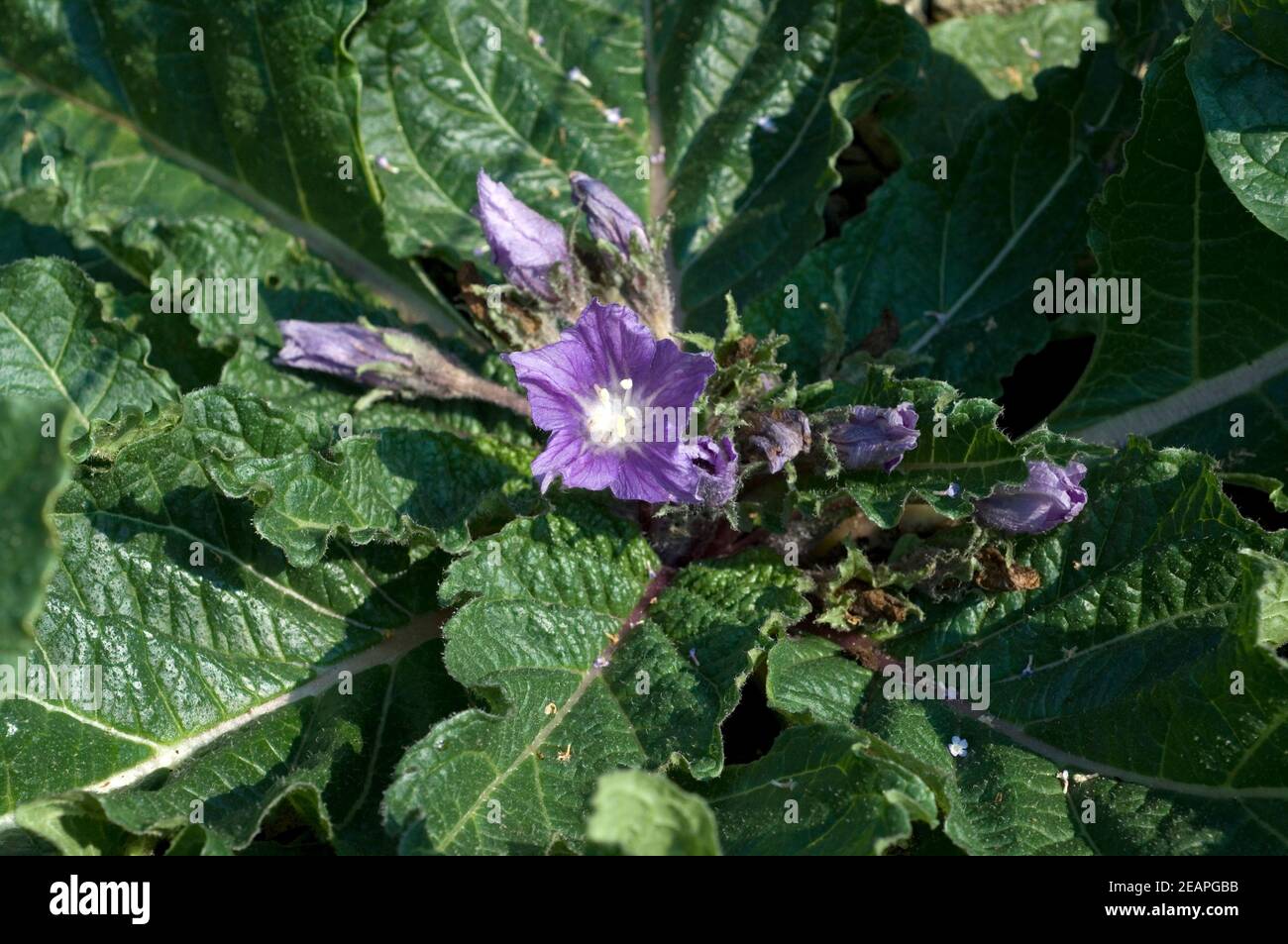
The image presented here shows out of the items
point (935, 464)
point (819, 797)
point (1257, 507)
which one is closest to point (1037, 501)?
point (935, 464)

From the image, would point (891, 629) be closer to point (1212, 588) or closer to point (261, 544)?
point (1212, 588)

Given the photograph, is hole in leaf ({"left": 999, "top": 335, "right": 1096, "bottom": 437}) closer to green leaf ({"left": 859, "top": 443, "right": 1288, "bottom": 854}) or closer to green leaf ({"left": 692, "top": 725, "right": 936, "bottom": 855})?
green leaf ({"left": 859, "top": 443, "right": 1288, "bottom": 854})

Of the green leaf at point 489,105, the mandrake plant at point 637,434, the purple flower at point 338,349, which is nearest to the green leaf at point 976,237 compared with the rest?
the mandrake plant at point 637,434

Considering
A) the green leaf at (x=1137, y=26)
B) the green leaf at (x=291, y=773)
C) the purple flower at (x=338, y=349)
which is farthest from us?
the green leaf at (x=1137, y=26)

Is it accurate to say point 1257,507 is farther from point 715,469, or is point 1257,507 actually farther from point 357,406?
A: point 357,406

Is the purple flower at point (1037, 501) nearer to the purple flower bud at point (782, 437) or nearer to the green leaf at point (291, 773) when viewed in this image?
the purple flower bud at point (782, 437)

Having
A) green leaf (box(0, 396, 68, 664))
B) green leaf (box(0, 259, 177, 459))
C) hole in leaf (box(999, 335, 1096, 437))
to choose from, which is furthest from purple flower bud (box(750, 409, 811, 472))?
green leaf (box(0, 396, 68, 664))
